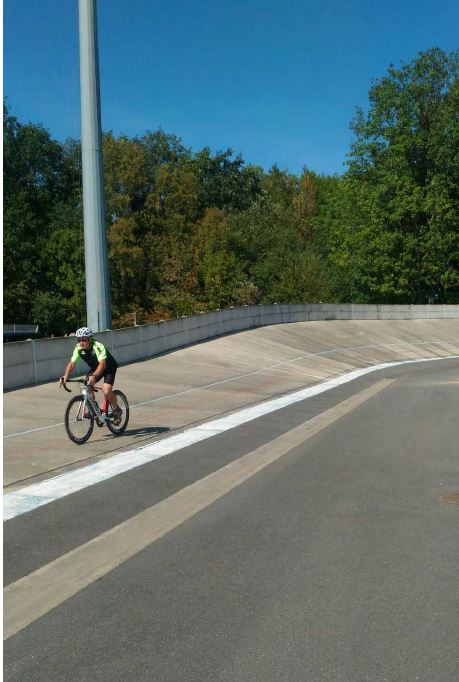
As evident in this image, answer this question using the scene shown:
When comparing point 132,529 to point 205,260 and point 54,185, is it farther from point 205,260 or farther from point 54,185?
point 54,185

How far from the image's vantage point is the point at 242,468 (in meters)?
10.2

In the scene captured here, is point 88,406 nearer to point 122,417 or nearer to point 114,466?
point 122,417

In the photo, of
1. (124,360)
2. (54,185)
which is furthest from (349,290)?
(124,360)

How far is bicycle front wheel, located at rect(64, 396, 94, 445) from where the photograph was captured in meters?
12.1

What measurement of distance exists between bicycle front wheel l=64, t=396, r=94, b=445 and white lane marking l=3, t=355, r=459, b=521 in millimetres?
972

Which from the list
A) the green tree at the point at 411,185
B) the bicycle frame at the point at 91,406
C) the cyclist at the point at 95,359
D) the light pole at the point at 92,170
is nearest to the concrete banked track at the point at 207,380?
the bicycle frame at the point at 91,406

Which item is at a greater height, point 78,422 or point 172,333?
point 172,333

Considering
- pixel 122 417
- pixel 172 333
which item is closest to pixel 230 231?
pixel 172 333

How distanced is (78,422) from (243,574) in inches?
273

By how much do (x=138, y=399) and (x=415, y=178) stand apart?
60316mm

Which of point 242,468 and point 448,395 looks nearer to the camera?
point 242,468

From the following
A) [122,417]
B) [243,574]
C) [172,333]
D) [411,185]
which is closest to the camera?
[243,574]

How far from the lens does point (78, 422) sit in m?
12.2

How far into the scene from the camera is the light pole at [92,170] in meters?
26.5
